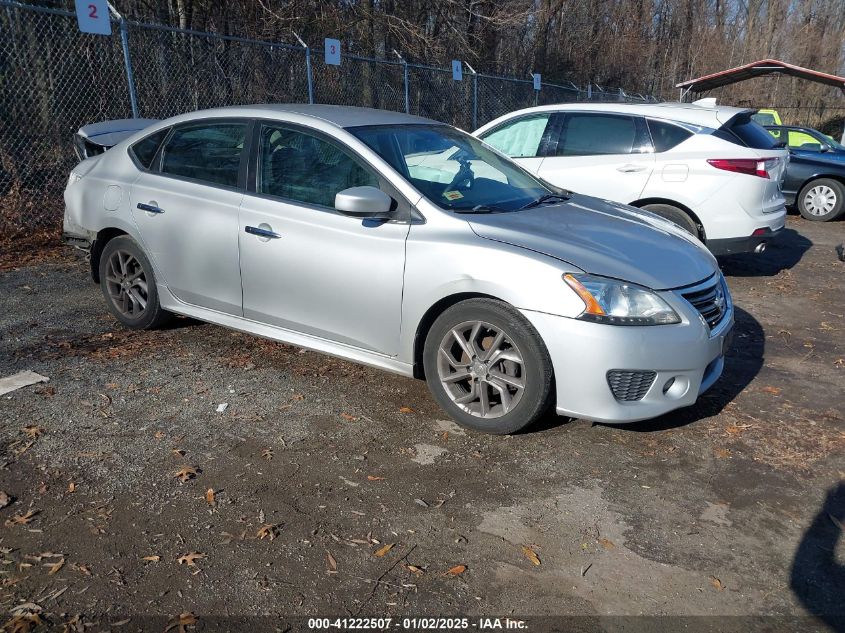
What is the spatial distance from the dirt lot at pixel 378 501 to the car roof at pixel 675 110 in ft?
10.5

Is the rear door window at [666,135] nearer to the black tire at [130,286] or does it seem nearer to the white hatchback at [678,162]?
the white hatchback at [678,162]

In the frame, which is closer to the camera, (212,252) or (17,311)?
(212,252)

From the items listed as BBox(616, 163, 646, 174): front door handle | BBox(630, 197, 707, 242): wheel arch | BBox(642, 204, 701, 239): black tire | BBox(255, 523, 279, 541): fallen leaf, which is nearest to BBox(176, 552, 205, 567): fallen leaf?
BBox(255, 523, 279, 541): fallen leaf

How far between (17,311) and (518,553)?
4.85 metres

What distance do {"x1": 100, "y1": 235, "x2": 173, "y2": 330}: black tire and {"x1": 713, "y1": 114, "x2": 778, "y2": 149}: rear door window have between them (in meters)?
5.56

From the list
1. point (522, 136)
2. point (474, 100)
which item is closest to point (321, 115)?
point (522, 136)

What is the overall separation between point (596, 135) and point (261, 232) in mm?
4622

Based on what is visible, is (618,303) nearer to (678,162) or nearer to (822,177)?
(678,162)

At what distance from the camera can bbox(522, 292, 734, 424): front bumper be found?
11.7 feet

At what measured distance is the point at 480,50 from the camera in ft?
70.4

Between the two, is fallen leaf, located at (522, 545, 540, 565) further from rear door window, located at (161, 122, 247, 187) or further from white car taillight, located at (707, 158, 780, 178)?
white car taillight, located at (707, 158, 780, 178)

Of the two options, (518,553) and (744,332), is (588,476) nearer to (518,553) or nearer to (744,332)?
(518,553)

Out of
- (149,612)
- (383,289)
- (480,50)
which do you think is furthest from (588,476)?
(480,50)

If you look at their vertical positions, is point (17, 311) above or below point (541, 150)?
below
